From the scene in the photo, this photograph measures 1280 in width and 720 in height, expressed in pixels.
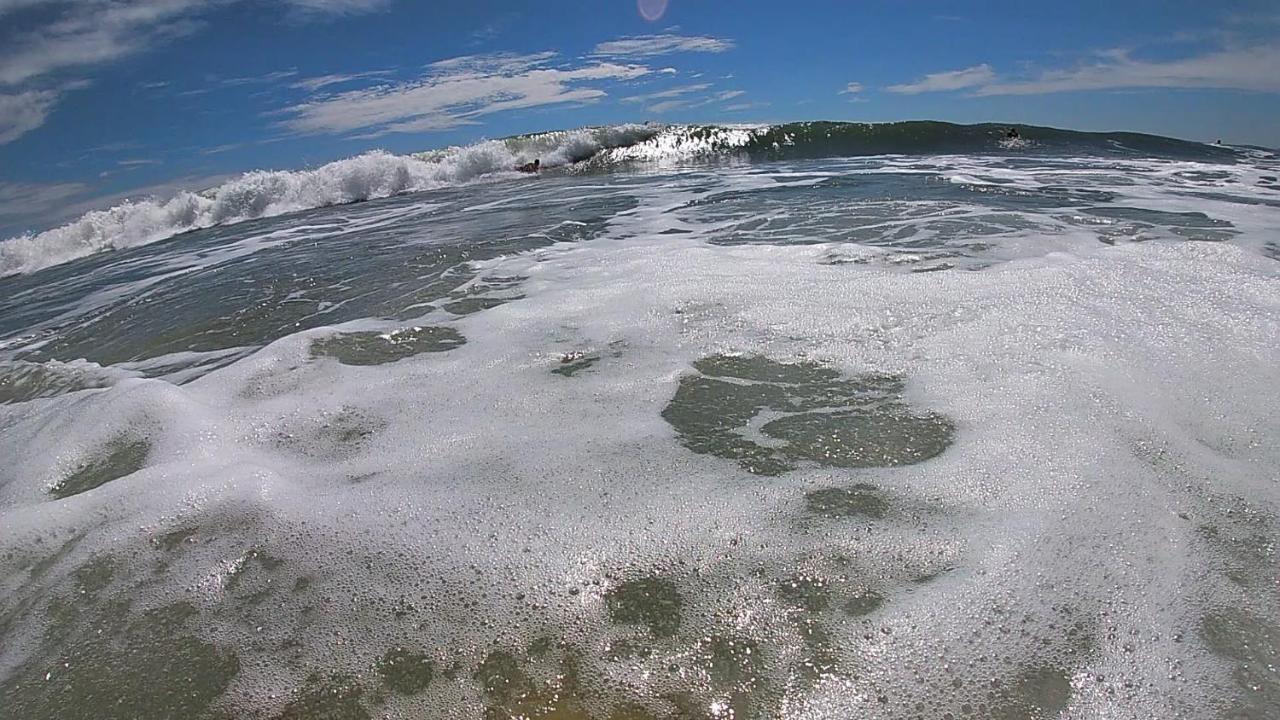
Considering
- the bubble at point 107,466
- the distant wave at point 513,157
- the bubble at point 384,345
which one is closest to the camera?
the bubble at point 107,466

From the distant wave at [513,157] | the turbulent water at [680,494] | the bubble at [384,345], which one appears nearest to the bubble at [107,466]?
the turbulent water at [680,494]

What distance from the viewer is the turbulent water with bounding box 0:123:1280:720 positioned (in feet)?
5.38

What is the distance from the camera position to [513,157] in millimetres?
21797

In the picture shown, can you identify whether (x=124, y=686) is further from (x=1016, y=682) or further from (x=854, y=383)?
(x=854, y=383)

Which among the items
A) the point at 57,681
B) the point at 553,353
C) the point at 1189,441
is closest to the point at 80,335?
the point at 553,353

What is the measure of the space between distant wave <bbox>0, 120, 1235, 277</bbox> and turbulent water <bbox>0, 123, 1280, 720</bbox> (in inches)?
474

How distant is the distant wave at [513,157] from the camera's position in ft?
49.0

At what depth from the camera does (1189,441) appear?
2441 mm

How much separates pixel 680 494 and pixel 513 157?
21.2 metres

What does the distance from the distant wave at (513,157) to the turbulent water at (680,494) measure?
12.0m

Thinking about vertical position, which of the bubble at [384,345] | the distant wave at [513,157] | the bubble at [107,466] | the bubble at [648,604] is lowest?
the bubble at [648,604]

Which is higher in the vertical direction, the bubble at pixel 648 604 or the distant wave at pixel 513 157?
the distant wave at pixel 513 157

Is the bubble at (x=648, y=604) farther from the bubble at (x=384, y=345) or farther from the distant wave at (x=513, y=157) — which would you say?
the distant wave at (x=513, y=157)

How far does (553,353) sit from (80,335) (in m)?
4.58
